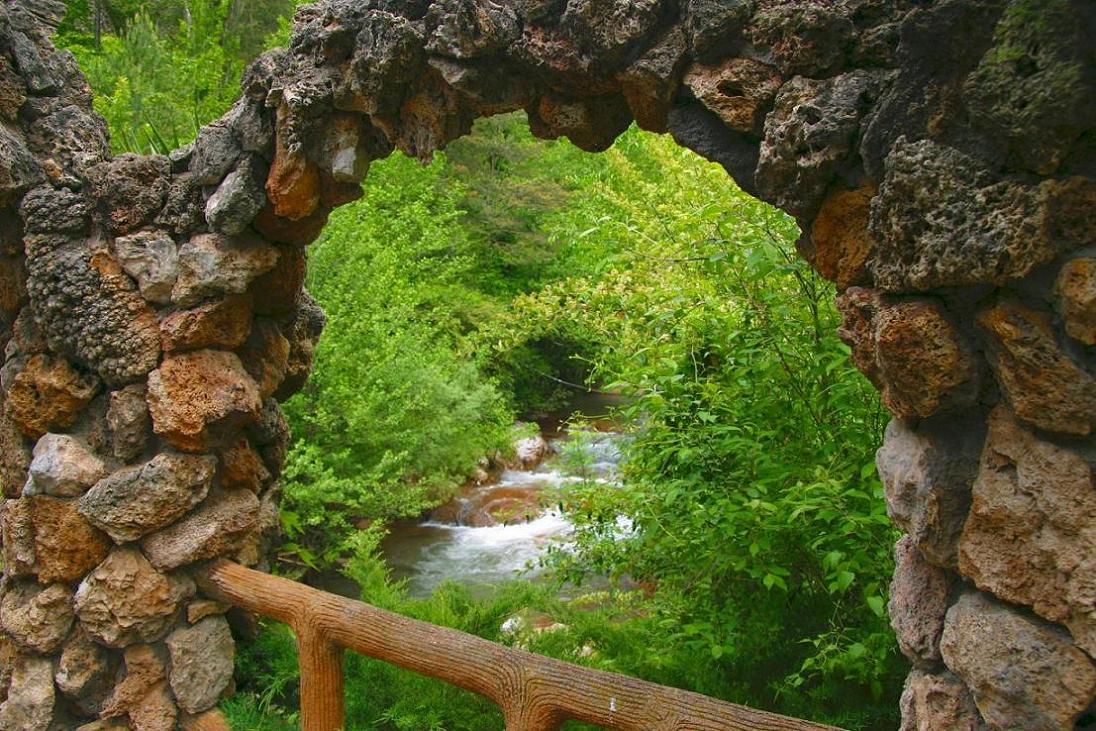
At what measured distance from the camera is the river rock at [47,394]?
3.91 m

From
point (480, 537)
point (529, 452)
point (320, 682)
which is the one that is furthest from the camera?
point (529, 452)

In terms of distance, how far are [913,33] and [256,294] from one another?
305cm

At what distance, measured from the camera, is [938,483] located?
1.98 m

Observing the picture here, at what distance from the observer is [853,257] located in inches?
84.3

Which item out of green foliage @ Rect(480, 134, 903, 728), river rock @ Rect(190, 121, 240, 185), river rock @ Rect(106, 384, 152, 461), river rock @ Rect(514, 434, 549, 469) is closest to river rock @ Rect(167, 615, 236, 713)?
river rock @ Rect(106, 384, 152, 461)

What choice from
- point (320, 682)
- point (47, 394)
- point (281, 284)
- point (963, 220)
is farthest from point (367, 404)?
point (963, 220)

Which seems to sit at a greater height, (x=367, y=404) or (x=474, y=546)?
(x=367, y=404)

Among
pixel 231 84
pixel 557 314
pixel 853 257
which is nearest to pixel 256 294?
pixel 557 314

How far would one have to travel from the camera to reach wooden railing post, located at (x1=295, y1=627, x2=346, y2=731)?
3.39m

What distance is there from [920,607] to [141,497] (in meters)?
3.02

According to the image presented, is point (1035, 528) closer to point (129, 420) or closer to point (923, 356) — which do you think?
point (923, 356)

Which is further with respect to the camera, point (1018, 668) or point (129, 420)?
point (129, 420)

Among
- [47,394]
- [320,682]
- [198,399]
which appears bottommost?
[320,682]

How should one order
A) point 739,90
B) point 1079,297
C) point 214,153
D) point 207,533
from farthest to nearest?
1. point 207,533
2. point 214,153
3. point 739,90
4. point 1079,297
